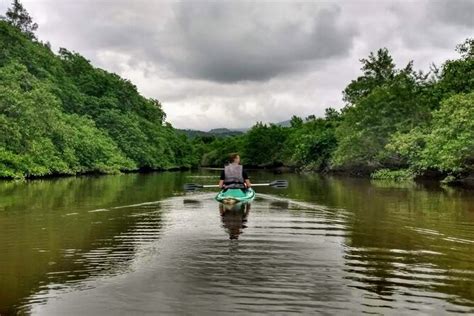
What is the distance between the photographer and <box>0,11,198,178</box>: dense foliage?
3500 cm

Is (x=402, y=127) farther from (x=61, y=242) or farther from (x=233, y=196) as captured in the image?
(x=61, y=242)

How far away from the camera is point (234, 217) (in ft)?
40.3

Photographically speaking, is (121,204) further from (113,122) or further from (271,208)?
(113,122)

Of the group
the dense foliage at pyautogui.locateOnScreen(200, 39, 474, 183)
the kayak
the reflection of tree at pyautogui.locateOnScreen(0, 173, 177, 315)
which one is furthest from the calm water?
the dense foliage at pyautogui.locateOnScreen(200, 39, 474, 183)

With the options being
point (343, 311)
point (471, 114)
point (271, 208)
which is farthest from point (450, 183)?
point (343, 311)

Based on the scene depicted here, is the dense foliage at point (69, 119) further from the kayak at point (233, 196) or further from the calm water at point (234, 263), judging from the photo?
the calm water at point (234, 263)

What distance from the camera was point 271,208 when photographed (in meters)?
14.5

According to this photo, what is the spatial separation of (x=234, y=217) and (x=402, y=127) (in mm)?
30587

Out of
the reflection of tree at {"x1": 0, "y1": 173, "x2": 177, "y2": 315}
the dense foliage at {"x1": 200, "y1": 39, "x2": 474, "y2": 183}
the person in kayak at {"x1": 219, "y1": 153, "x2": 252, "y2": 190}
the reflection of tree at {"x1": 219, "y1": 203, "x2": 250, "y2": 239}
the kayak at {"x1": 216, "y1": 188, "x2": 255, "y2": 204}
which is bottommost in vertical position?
the reflection of tree at {"x1": 0, "y1": 173, "x2": 177, "y2": 315}

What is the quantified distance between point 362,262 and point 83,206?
10458 mm

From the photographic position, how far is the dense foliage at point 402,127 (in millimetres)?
26719

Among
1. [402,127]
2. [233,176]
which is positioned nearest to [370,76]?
[402,127]

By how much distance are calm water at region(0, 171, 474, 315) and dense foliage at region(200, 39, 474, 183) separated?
1517cm

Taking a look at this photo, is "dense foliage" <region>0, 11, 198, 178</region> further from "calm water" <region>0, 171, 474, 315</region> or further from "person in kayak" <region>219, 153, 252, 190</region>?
"calm water" <region>0, 171, 474, 315</region>
